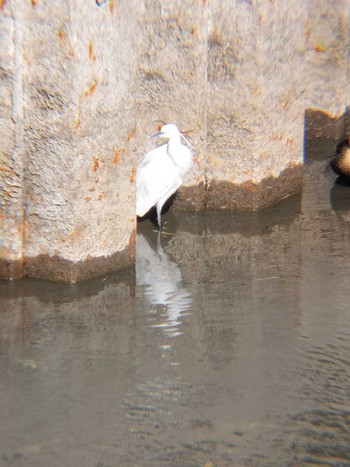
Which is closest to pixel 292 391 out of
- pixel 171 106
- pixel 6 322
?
pixel 6 322

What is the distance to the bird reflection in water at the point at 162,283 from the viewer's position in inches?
147

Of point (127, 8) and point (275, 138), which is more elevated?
point (127, 8)

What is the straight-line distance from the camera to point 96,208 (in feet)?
13.3

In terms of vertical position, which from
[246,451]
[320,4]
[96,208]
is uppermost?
[320,4]

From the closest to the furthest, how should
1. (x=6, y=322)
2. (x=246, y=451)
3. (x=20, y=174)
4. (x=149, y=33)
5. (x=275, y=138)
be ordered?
(x=246, y=451), (x=6, y=322), (x=20, y=174), (x=149, y=33), (x=275, y=138)

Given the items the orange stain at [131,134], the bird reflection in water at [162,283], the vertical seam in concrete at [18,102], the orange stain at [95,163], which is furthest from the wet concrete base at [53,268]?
the orange stain at [131,134]

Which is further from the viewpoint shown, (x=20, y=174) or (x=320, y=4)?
(x=320, y=4)

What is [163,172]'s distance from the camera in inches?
195

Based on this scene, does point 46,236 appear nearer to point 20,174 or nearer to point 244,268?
point 20,174

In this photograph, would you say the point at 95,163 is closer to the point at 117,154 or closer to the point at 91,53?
the point at 117,154

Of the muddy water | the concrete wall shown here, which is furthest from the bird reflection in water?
the concrete wall

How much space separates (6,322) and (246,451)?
143cm

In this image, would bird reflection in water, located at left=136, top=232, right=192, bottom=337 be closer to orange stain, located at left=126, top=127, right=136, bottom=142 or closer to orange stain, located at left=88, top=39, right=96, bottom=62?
orange stain, located at left=126, top=127, right=136, bottom=142

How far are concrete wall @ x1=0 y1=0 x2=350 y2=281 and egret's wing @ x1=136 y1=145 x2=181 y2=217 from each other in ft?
0.88
